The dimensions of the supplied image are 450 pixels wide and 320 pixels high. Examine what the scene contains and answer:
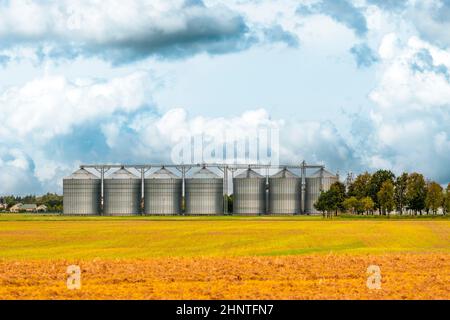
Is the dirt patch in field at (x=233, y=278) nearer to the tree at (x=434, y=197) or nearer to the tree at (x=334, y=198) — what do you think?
the tree at (x=334, y=198)

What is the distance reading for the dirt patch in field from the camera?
29641mm

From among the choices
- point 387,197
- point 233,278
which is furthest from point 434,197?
point 233,278

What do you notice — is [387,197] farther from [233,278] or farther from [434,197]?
[233,278]

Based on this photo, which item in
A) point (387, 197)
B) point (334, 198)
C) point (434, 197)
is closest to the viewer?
point (334, 198)

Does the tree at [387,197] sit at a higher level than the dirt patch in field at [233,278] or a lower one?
higher

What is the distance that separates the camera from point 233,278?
113 ft

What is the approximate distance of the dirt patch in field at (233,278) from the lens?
29641 millimetres

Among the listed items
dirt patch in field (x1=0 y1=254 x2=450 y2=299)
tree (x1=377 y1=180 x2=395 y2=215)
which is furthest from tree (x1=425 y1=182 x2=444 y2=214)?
dirt patch in field (x1=0 y1=254 x2=450 y2=299)

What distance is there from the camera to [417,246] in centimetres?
6334

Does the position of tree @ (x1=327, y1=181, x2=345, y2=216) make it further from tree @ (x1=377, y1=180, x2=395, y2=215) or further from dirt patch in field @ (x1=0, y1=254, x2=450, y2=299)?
dirt patch in field @ (x1=0, y1=254, x2=450, y2=299)

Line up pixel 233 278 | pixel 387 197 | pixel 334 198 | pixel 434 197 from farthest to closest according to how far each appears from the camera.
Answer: pixel 434 197, pixel 387 197, pixel 334 198, pixel 233 278

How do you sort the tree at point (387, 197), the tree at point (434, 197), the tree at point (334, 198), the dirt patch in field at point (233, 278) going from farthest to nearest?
1. the tree at point (434, 197)
2. the tree at point (387, 197)
3. the tree at point (334, 198)
4. the dirt patch in field at point (233, 278)

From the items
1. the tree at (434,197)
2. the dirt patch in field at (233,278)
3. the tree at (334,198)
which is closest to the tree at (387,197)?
the tree at (434,197)
